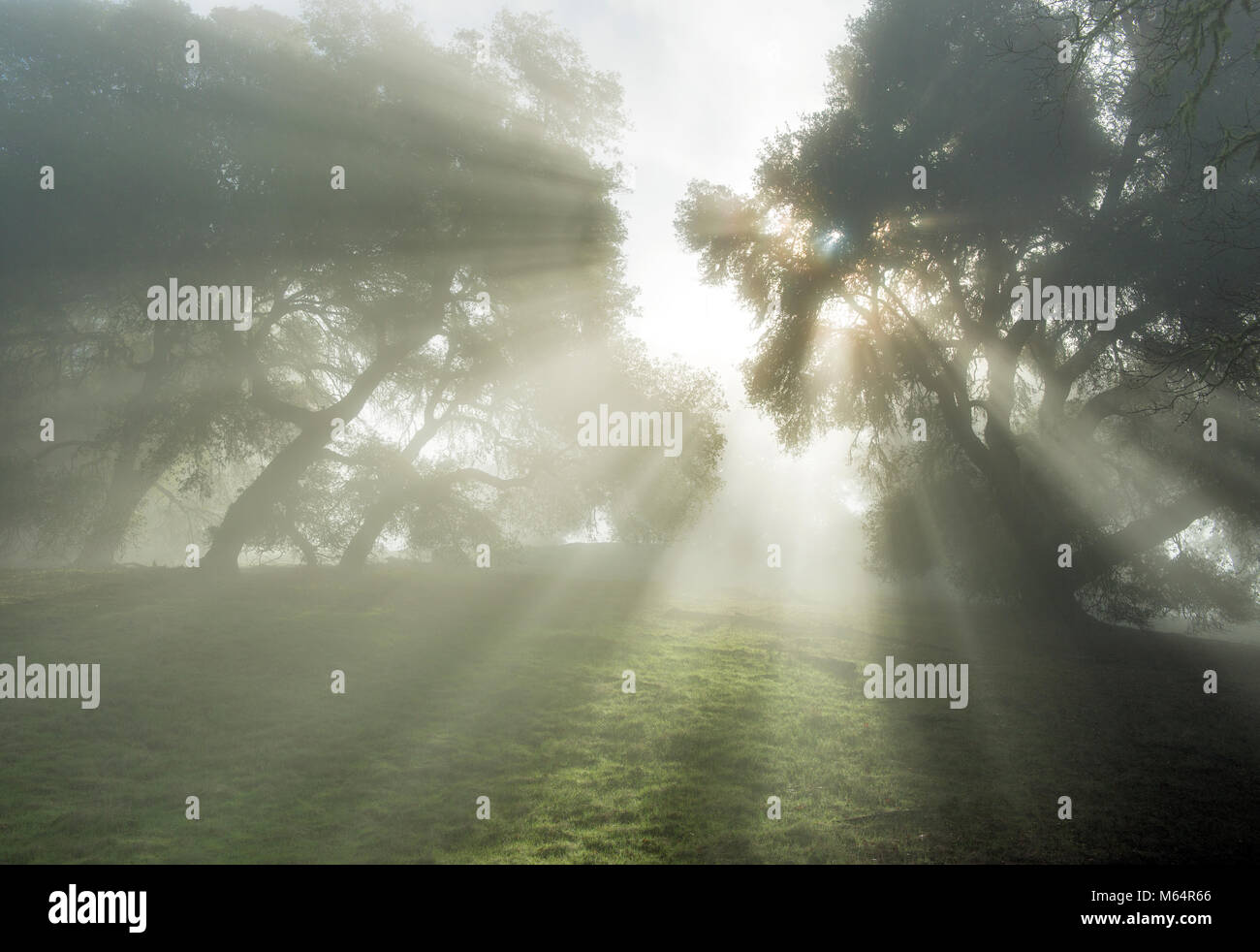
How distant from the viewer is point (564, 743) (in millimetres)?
11516

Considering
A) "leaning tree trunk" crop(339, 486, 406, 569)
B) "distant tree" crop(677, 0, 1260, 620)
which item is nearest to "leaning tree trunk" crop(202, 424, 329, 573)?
"leaning tree trunk" crop(339, 486, 406, 569)

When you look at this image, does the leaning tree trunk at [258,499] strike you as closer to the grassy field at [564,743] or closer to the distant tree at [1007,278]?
the grassy field at [564,743]

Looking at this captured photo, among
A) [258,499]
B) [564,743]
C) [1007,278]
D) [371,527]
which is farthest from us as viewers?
[371,527]

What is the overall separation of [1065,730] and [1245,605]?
72.3 feet

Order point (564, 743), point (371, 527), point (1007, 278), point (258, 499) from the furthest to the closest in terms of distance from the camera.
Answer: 1. point (371, 527)
2. point (1007, 278)
3. point (258, 499)
4. point (564, 743)

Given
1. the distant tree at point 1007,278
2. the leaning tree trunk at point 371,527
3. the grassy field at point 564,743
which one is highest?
the distant tree at point 1007,278

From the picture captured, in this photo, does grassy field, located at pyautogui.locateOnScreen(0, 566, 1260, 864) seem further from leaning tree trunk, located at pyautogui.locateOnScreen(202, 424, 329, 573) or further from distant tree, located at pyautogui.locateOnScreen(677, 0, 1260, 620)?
distant tree, located at pyautogui.locateOnScreen(677, 0, 1260, 620)

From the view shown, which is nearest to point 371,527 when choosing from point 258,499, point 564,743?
point 258,499

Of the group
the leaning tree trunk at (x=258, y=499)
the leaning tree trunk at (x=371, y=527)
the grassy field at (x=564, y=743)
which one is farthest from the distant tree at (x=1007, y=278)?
the leaning tree trunk at (x=258, y=499)

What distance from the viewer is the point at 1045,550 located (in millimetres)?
21750

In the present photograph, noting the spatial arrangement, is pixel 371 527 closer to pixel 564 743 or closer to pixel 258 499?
pixel 258 499

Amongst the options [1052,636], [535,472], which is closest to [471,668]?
[535,472]

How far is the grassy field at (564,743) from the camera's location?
8.19 m
